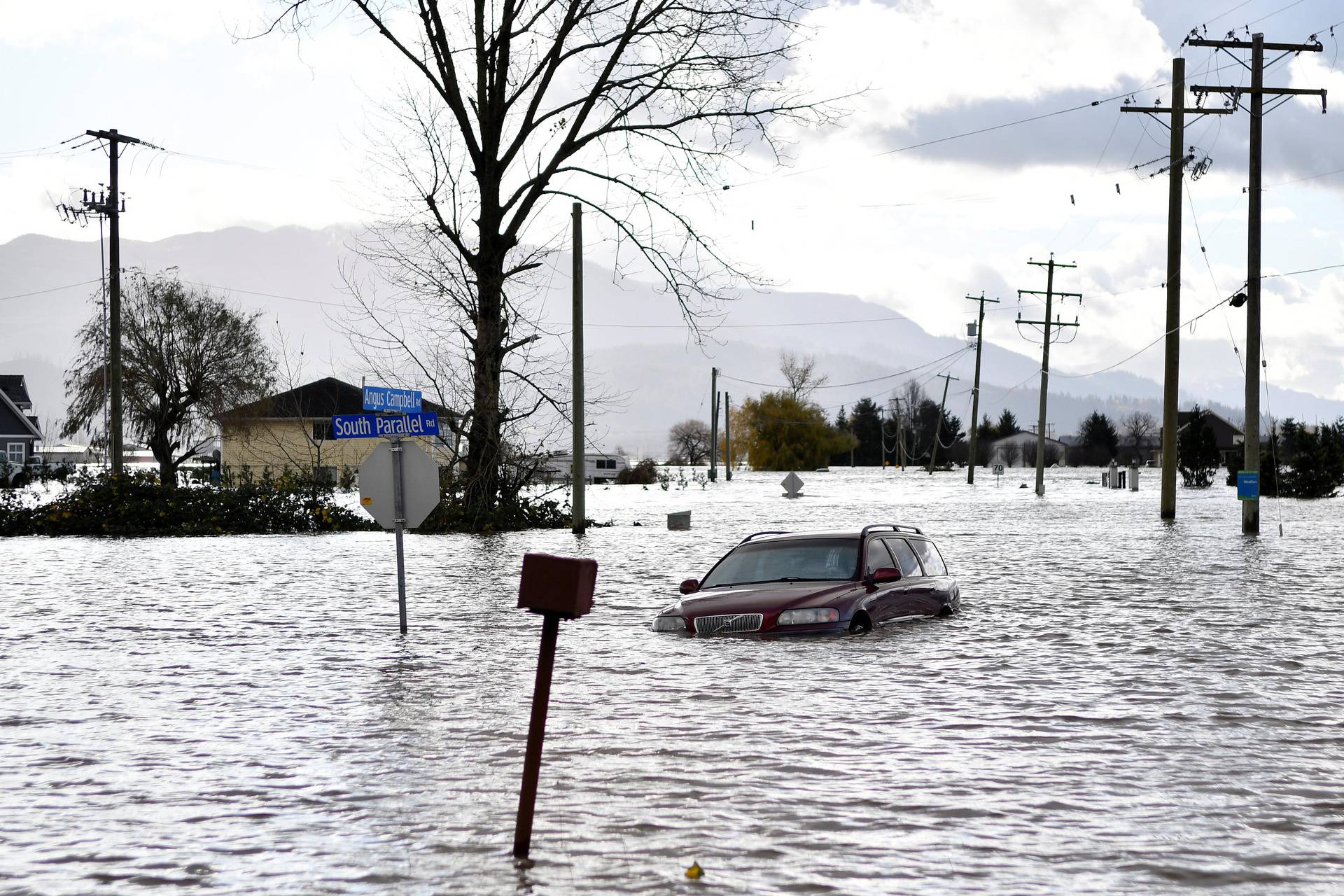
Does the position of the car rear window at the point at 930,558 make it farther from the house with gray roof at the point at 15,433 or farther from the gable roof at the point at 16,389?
the gable roof at the point at 16,389

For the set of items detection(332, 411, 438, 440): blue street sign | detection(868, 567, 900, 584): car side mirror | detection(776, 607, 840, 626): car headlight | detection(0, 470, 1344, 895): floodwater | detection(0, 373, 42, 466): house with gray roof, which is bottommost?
detection(0, 470, 1344, 895): floodwater

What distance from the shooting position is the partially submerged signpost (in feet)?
49.6

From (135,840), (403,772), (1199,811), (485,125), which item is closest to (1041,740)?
(1199,811)

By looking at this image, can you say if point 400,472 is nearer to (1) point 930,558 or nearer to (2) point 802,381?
(1) point 930,558

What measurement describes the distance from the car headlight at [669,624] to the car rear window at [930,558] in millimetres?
3405

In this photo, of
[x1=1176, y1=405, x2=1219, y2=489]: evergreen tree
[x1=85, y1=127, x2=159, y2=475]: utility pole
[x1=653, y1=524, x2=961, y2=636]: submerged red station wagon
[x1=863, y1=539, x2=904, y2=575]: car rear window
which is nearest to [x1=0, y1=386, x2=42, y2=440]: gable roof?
[x1=85, y1=127, x2=159, y2=475]: utility pole

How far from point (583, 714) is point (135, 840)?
13.4 feet

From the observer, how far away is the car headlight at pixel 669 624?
15.0 meters

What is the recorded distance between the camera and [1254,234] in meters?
37.0

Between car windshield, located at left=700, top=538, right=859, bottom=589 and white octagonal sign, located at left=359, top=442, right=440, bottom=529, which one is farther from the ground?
white octagonal sign, located at left=359, top=442, right=440, bottom=529

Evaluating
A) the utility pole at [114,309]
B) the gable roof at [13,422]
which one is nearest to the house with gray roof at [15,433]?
the gable roof at [13,422]

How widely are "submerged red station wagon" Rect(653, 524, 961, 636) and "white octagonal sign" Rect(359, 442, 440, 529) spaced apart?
8.99ft

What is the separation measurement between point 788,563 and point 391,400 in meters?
4.63

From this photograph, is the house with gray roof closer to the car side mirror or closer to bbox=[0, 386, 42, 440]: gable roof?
bbox=[0, 386, 42, 440]: gable roof
